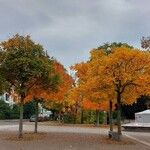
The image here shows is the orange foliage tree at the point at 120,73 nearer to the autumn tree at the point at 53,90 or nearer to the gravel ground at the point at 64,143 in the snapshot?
the gravel ground at the point at 64,143

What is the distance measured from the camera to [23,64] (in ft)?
109

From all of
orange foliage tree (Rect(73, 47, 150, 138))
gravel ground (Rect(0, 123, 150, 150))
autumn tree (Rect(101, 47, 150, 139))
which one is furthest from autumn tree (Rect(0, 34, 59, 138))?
autumn tree (Rect(101, 47, 150, 139))

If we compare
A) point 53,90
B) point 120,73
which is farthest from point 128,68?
point 53,90

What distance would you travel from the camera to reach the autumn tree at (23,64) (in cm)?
3328

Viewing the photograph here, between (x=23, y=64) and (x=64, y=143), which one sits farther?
(x=23, y=64)

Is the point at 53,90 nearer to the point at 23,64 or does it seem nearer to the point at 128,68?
the point at 23,64

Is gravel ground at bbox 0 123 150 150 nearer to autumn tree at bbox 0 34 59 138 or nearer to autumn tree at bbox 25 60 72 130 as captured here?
autumn tree at bbox 0 34 59 138

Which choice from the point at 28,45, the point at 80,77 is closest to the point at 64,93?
the point at 80,77

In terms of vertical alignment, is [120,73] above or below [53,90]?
above

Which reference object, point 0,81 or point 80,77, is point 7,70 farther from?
point 80,77

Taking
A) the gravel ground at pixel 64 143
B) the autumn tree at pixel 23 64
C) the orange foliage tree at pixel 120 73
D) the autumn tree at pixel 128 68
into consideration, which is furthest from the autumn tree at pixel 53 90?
the autumn tree at pixel 128 68

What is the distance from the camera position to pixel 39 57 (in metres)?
34.3

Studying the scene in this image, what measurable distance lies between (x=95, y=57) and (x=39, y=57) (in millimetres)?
3637

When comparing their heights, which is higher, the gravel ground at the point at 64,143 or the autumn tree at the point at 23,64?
the autumn tree at the point at 23,64
